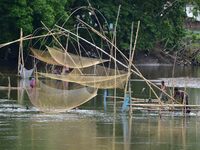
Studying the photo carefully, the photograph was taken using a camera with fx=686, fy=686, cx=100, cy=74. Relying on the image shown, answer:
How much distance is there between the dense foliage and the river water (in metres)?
14.7

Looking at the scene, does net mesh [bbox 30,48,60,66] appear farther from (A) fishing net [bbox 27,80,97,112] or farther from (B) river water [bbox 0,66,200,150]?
(B) river water [bbox 0,66,200,150]

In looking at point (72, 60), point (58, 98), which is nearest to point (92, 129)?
point (58, 98)

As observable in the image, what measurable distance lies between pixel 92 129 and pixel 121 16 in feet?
112

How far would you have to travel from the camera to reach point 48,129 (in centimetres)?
2025

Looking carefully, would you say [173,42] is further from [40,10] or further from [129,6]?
[40,10]

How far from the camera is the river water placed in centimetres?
1814

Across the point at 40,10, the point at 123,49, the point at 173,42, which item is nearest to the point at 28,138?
the point at 40,10

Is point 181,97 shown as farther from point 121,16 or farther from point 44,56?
point 121,16

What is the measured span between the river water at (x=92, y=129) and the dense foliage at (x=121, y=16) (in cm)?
1474

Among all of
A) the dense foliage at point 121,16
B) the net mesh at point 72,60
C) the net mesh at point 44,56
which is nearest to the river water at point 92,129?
the net mesh at point 72,60

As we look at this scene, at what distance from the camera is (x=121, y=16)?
54.2m

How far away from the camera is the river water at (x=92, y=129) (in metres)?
18.1

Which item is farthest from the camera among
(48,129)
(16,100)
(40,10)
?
(40,10)

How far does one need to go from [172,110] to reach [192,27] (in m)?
54.0
